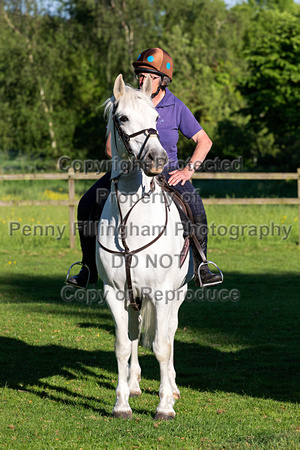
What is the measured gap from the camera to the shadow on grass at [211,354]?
18.1ft

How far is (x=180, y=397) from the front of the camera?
520 cm

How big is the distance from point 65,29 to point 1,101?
724cm

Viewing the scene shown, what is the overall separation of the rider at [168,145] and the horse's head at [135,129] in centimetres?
49

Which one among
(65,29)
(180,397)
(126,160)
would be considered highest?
(65,29)

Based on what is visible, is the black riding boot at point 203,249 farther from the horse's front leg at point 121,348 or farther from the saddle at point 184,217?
the horse's front leg at point 121,348

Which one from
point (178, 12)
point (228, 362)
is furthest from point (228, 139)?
→ point (228, 362)

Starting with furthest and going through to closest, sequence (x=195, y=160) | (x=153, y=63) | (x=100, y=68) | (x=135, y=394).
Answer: (x=100, y=68)
(x=135, y=394)
(x=195, y=160)
(x=153, y=63)

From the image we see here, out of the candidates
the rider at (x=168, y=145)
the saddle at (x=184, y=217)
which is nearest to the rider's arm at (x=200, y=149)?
the rider at (x=168, y=145)

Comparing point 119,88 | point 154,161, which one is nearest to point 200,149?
point 119,88

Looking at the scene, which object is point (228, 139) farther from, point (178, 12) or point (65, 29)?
point (65, 29)

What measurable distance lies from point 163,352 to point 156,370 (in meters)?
1.54

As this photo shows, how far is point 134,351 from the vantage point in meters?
5.35

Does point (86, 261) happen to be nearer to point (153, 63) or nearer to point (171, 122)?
point (171, 122)

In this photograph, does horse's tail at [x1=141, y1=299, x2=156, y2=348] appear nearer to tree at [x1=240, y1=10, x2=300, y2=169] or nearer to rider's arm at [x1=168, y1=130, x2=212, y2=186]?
rider's arm at [x1=168, y1=130, x2=212, y2=186]
